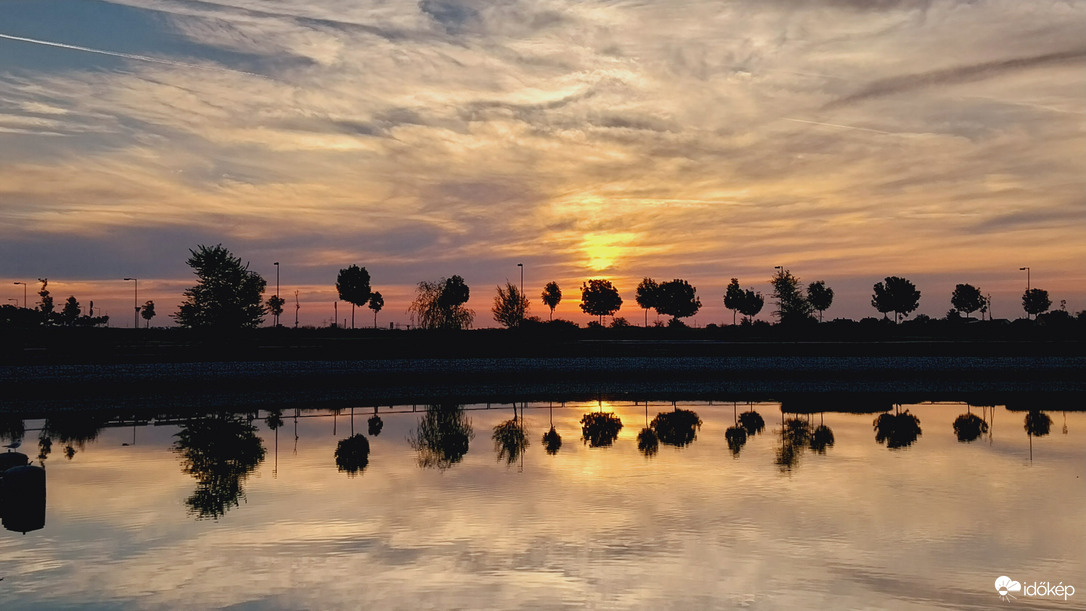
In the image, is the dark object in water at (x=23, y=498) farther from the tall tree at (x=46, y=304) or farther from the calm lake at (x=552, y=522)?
the tall tree at (x=46, y=304)

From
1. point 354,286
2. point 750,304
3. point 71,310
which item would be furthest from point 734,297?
point 71,310

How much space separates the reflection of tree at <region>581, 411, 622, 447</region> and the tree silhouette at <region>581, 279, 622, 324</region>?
13000cm

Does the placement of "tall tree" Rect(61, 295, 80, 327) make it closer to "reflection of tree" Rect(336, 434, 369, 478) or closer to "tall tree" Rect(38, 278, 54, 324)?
"tall tree" Rect(38, 278, 54, 324)

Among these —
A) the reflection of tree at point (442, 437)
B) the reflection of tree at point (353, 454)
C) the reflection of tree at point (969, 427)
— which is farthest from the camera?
the reflection of tree at point (969, 427)

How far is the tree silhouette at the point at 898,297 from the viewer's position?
16762 centimetres

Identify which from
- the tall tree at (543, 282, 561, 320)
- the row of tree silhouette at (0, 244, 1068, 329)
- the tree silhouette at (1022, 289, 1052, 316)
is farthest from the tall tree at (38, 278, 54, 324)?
the tree silhouette at (1022, 289, 1052, 316)

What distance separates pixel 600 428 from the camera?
39.8 meters

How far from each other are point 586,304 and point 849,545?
161211 millimetres

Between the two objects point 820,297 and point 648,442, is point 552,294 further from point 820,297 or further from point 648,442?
point 648,442

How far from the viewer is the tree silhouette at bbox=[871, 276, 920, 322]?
168 metres

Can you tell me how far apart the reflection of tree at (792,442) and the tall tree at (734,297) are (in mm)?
138350

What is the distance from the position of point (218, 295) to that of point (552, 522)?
8456cm

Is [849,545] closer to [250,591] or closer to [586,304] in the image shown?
[250,591]

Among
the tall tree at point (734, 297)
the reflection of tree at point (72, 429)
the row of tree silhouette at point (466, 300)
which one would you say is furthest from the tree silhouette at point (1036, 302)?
the reflection of tree at point (72, 429)
